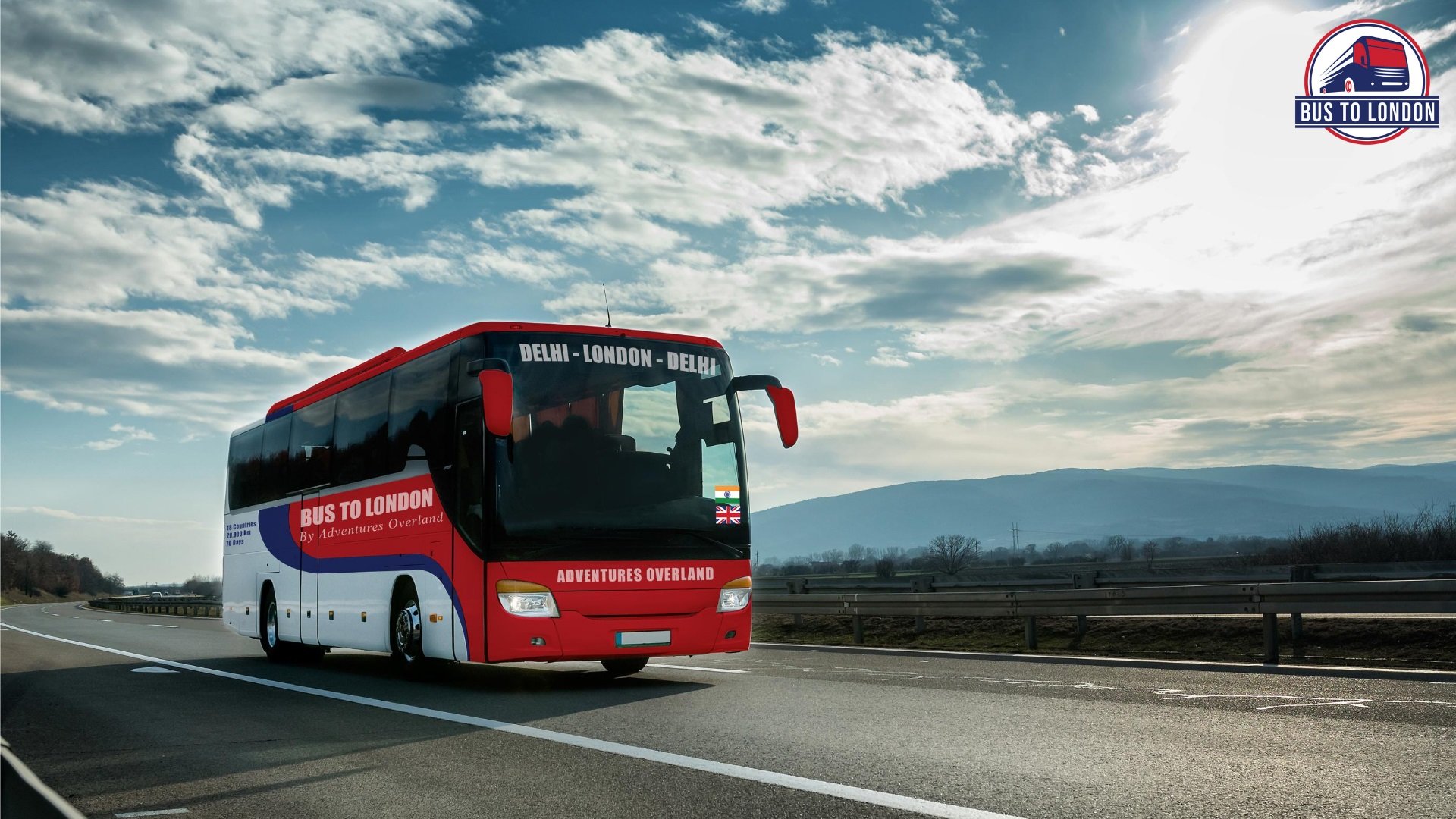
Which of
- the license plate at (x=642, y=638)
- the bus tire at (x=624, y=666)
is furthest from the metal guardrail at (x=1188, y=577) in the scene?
the license plate at (x=642, y=638)

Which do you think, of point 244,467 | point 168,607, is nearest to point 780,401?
point 244,467

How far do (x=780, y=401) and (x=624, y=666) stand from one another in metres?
3.66

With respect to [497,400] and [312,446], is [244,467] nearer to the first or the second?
[312,446]

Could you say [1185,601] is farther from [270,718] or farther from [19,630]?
[19,630]

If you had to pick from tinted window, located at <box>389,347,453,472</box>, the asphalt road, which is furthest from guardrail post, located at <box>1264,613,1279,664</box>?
tinted window, located at <box>389,347,453,472</box>

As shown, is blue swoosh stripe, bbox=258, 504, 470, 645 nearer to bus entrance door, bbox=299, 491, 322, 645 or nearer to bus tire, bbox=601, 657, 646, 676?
bus entrance door, bbox=299, 491, 322, 645

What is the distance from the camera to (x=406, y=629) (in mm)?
13625

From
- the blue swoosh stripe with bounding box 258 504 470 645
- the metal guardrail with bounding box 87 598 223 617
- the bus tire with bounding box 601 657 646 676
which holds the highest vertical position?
the blue swoosh stripe with bounding box 258 504 470 645

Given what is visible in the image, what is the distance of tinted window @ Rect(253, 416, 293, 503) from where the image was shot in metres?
18.3

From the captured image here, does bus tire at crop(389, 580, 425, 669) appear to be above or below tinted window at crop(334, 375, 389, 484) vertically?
below

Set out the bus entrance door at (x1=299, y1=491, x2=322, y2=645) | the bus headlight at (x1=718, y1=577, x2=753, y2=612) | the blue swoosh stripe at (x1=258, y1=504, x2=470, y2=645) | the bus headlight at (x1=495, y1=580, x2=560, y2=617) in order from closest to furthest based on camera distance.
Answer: the bus headlight at (x1=495, y1=580, x2=560, y2=617)
the blue swoosh stripe at (x1=258, y1=504, x2=470, y2=645)
the bus headlight at (x1=718, y1=577, x2=753, y2=612)
the bus entrance door at (x1=299, y1=491, x2=322, y2=645)

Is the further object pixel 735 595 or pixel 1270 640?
pixel 1270 640

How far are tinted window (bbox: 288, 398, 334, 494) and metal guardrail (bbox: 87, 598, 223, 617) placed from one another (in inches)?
1550

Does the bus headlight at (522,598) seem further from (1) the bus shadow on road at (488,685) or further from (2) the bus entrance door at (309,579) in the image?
(2) the bus entrance door at (309,579)
